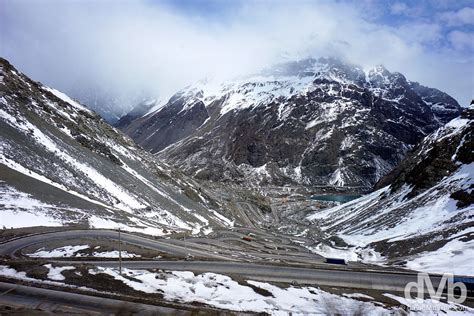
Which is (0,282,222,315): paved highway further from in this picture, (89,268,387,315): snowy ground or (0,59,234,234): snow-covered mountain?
(0,59,234,234): snow-covered mountain

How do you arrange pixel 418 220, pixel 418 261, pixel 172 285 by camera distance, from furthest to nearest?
pixel 418 220
pixel 418 261
pixel 172 285

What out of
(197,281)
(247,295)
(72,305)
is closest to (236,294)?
(247,295)

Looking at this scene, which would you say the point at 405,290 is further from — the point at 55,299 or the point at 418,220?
the point at 418,220

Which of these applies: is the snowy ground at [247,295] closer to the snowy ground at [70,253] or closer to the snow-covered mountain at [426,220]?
the snowy ground at [70,253]

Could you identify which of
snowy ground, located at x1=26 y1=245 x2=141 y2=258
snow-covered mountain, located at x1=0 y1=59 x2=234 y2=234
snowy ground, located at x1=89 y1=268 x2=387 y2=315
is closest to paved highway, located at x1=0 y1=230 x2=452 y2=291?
snowy ground, located at x1=26 y1=245 x2=141 y2=258

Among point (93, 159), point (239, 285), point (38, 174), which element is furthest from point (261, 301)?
point (93, 159)

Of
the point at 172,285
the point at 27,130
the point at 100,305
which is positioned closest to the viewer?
the point at 100,305

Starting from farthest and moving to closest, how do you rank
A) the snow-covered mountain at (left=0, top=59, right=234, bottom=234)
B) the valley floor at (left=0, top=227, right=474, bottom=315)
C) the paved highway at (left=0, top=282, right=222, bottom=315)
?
the snow-covered mountain at (left=0, top=59, right=234, bottom=234)
the valley floor at (left=0, top=227, right=474, bottom=315)
the paved highway at (left=0, top=282, right=222, bottom=315)

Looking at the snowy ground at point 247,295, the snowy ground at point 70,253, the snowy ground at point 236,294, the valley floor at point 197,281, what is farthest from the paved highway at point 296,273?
the snowy ground at point 236,294
